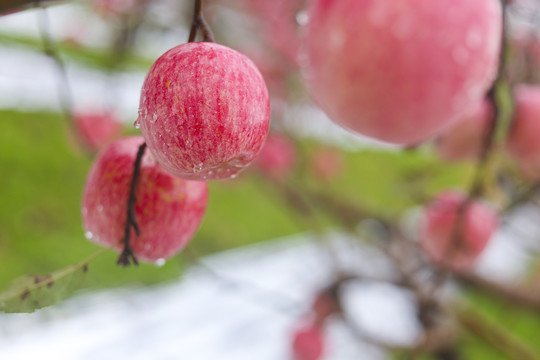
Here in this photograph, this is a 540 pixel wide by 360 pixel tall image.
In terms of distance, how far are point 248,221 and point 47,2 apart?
162 cm

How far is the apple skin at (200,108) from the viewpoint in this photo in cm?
17

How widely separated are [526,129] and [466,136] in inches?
2.3

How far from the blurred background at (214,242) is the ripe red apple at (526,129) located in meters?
0.37

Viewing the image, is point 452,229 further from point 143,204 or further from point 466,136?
point 143,204

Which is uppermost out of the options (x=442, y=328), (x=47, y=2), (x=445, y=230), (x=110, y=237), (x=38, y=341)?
(x=47, y=2)

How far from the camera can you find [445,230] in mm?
480

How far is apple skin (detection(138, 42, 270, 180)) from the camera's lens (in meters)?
0.17

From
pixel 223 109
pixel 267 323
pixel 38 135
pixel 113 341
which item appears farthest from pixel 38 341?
pixel 223 109

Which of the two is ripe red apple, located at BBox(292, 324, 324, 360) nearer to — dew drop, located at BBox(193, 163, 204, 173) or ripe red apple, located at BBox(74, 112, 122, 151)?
ripe red apple, located at BBox(74, 112, 122, 151)

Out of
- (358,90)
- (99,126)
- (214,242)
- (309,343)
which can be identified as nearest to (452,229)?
(358,90)

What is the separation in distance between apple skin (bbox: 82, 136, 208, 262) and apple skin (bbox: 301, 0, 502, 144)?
0.30ft

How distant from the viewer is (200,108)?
0.17 metres

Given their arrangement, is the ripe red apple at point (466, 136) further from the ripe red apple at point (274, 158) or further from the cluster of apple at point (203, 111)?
the ripe red apple at point (274, 158)

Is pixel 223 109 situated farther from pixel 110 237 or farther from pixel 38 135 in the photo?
pixel 38 135
